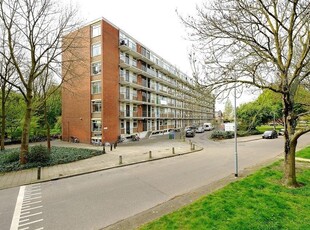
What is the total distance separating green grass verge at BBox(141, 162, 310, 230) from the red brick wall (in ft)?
67.5

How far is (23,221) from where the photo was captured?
629cm

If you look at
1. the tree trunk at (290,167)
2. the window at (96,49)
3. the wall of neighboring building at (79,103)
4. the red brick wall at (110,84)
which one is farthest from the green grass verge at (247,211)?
the window at (96,49)

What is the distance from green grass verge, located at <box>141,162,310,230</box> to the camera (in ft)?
16.9

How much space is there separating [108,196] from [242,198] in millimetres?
5099

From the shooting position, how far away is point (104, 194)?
331 inches

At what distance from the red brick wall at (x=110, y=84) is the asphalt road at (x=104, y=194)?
14027 mm

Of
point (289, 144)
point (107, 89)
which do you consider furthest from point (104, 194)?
point (107, 89)

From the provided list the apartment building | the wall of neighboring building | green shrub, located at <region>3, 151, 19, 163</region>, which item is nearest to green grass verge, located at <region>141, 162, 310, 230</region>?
green shrub, located at <region>3, 151, 19, 163</region>

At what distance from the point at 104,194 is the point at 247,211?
18.0ft

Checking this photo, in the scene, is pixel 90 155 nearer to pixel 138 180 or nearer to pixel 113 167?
pixel 113 167

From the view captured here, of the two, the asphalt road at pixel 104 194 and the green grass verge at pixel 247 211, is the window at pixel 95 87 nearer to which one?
the asphalt road at pixel 104 194

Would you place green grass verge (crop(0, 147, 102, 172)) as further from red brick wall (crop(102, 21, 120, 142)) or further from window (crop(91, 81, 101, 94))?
window (crop(91, 81, 101, 94))

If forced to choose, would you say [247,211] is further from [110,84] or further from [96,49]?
[96,49]

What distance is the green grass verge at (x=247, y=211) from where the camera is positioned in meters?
5.16
